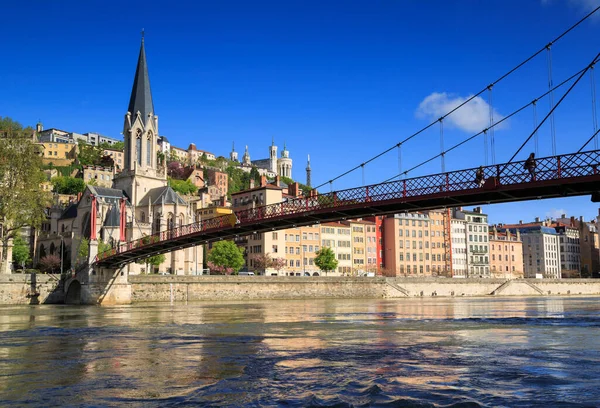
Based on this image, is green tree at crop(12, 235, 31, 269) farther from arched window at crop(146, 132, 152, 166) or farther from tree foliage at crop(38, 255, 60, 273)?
arched window at crop(146, 132, 152, 166)

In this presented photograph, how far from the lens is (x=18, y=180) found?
57844 millimetres

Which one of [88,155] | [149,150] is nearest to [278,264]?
[149,150]

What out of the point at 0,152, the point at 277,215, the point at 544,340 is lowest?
the point at 544,340

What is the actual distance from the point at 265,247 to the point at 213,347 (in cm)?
7505

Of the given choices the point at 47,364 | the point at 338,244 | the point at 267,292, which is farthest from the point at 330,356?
the point at 338,244

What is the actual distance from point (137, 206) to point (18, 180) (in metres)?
38.9

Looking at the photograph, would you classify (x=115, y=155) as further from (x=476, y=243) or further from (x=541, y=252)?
(x=541, y=252)

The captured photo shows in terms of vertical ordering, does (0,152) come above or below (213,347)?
above

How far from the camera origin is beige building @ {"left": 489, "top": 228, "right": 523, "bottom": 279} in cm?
13388

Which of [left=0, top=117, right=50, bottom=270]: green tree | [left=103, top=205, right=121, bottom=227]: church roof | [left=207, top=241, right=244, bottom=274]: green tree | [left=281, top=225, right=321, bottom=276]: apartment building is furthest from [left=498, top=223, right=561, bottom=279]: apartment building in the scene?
[left=0, top=117, right=50, bottom=270]: green tree

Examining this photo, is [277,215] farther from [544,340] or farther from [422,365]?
[422,365]

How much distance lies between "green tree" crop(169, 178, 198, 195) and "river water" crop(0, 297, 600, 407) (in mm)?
117332

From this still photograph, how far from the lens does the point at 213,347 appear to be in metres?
23.7

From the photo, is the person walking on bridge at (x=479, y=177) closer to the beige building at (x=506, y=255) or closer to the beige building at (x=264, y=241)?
the beige building at (x=264, y=241)
